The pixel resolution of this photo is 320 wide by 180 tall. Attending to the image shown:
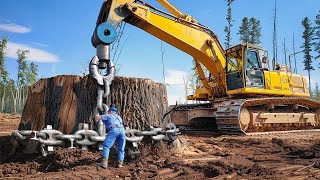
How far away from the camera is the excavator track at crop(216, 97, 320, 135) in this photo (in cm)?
1111

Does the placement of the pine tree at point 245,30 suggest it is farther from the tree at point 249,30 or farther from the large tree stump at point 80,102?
the large tree stump at point 80,102

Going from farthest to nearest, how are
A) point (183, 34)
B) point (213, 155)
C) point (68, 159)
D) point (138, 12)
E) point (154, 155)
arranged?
point (183, 34), point (138, 12), point (213, 155), point (154, 155), point (68, 159)

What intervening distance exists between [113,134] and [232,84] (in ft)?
27.5

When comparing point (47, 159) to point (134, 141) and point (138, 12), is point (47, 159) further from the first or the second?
point (138, 12)

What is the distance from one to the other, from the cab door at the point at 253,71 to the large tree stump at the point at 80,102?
7.22 m

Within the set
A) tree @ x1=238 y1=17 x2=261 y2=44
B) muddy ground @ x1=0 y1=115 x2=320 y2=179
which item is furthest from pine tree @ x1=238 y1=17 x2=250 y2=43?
muddy ground @ x1=0 y1=115 x2=320 y2=179

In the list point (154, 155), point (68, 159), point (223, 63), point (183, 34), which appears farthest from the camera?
point (223, 63)

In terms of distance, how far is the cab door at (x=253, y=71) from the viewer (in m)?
11.6

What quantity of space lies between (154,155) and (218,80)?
8144 millimetres

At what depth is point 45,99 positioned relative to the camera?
17.2 feet

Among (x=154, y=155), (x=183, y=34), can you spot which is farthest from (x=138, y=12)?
(x=154, y=155)

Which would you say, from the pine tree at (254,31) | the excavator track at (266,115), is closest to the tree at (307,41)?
the pine tree at (254,31)

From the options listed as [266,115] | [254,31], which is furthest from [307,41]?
[266,115]

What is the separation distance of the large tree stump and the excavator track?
6.33 metres
